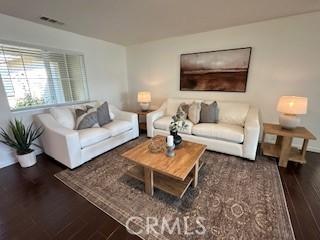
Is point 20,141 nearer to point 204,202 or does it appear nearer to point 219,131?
point 204,202

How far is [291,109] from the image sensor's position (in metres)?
2.32

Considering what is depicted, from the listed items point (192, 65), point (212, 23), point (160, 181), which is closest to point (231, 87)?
point (192, 65)

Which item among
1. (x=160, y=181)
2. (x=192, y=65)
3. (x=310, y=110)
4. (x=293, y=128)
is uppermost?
(x=192, y=65)

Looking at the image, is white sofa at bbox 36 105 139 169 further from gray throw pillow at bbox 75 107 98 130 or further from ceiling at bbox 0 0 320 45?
ceiling at bbox 0 0 320 45

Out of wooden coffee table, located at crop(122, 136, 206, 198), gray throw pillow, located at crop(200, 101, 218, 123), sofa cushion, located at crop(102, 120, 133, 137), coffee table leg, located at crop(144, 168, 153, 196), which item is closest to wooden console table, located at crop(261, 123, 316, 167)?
gray throw pillow, located at crop(200, 101, 218, 123)

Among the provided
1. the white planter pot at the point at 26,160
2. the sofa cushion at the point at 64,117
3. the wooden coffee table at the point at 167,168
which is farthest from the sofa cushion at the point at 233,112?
the white planter pot at the point at 26,160

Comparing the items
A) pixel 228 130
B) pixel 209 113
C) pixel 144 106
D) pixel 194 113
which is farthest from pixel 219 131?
pixel 144 106

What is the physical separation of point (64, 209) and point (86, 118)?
154 cm

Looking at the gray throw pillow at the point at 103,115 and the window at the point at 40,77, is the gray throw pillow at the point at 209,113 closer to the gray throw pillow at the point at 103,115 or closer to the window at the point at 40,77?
the gray throw pillow at the point at 103,115

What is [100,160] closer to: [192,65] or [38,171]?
[38,171]

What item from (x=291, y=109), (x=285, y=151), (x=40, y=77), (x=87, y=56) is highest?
(x=87, y=56)

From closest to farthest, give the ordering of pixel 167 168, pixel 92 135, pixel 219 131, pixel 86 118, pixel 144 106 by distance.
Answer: pixel 167 168 < pixel 92 135 < pixel 219 131 < pixel 86 118 < pixel 144 106

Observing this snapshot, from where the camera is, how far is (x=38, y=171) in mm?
2385

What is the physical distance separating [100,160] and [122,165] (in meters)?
0.45
